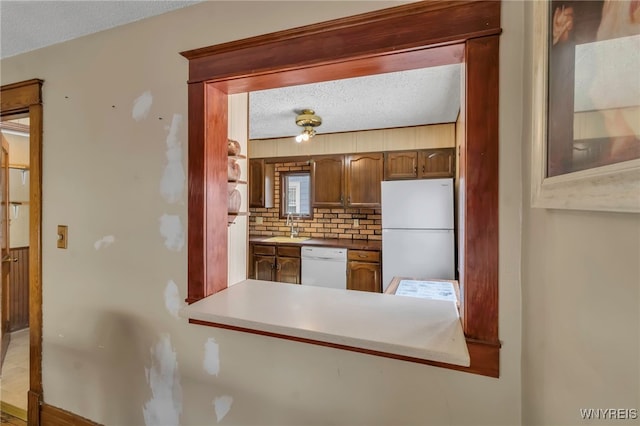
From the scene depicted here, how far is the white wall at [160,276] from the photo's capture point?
3.20ft

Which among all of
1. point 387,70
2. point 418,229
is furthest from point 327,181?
point 387,70

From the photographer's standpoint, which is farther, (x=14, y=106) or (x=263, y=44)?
(x=14, y=106)

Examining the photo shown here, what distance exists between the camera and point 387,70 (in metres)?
1.16

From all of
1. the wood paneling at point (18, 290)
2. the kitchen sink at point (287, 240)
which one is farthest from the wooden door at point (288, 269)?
the wood paneling at point (18, 290)

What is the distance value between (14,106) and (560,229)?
264 cm

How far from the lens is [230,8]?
1.27 metres

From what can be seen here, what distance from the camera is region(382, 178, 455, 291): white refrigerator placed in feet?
10.2

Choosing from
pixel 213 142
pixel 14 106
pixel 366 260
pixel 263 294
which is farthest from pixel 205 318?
pixel 366 260

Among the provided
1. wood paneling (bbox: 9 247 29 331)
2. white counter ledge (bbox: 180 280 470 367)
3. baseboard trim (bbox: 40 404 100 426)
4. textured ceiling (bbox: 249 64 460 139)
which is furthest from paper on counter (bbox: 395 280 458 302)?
wood paneling (bbox: 9 247 29 331)

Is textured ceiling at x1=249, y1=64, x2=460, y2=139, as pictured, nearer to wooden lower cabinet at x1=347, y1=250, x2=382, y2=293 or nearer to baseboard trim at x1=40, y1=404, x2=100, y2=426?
wooden lower cabinet at x1=347, y1=250, x2=382, y2=293

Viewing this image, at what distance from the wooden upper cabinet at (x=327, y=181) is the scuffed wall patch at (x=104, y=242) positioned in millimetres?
2726

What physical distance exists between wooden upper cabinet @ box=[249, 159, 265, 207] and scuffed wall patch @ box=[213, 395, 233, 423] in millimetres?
3108

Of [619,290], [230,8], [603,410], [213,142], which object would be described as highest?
[230,8]

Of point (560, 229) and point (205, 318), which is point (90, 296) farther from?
point (560, 229)
